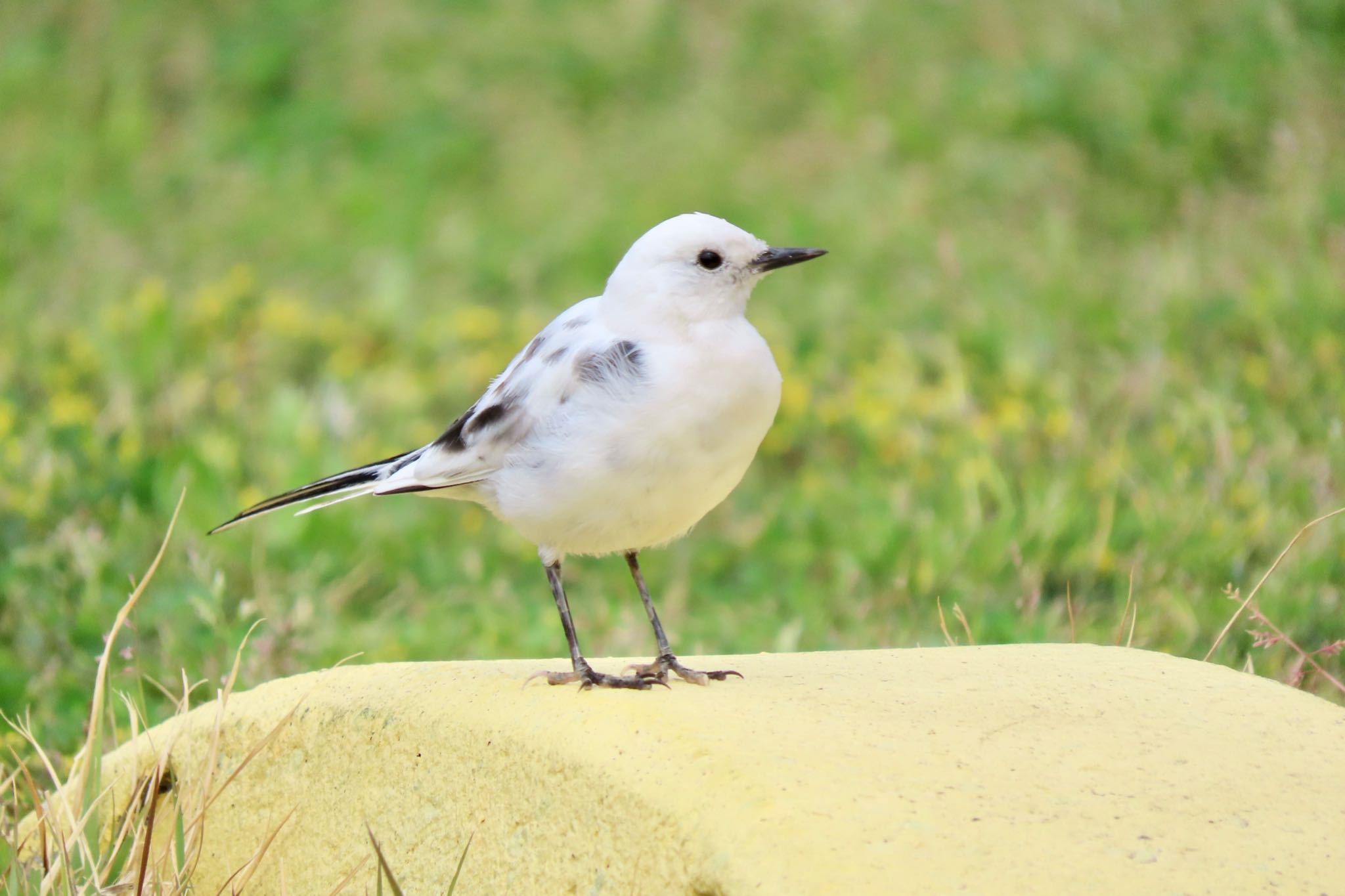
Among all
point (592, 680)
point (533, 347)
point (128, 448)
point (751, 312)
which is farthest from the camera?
point (751, 312)

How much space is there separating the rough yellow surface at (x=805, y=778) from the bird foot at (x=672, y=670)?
9cm

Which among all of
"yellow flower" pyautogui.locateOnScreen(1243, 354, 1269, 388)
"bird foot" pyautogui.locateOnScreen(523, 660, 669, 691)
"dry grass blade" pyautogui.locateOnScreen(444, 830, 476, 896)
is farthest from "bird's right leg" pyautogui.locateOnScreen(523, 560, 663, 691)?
"yellow flower" pyautogui.locateOnScreen(1243, 354, 1269, 388)

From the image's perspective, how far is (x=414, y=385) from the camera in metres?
6.83

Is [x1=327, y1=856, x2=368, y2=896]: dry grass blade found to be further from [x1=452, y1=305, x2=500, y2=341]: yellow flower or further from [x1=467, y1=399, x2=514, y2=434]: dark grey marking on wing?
[x1=452, y1=305, x2=500, y2=341]: yellow flower

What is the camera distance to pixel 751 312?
25.2 ft

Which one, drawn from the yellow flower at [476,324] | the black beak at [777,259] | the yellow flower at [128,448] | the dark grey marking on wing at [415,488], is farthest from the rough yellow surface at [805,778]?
the yellow flower at [476,324]

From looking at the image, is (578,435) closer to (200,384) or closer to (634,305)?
(634,305)

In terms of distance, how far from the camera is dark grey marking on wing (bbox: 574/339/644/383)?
3.03 meters

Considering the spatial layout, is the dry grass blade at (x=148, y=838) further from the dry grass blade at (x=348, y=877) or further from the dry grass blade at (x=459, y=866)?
the dry grass blade at (x=459, y=866)

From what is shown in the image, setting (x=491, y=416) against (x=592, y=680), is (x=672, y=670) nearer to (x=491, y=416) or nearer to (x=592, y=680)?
(x=592, y=680)

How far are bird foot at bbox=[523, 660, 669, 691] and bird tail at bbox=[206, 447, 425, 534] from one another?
756 mm

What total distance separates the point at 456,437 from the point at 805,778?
1395 millimetres

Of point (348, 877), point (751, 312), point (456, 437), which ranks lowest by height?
point (751, 312)

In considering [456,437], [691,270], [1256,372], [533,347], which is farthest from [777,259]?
[1256,372]
